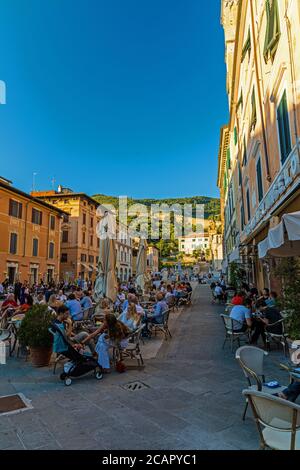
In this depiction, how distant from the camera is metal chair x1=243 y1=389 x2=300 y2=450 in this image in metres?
2.18

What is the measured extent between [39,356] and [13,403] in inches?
65.3

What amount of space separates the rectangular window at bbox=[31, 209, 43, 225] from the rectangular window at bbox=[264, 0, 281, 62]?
27.1 metres

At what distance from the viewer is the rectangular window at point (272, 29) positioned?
7836 mm

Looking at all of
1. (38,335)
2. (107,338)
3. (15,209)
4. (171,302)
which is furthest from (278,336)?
(15,209)

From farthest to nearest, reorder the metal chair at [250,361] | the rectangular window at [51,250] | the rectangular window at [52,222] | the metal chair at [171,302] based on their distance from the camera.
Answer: the rectangular window at [52,222] → the rectangular window at [51,250] → the metal chair at [171,302] → the metal chair at [250,361]

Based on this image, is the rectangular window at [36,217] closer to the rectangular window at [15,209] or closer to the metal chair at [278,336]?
the rectangular window at [15,209]

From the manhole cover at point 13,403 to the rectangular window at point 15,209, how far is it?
25.8 metres

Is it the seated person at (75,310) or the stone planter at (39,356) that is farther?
the seated person at (75,310)

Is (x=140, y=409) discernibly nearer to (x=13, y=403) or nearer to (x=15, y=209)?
(x=13, y=403)

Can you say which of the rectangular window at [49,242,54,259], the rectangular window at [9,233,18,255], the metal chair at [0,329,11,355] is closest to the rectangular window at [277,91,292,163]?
the metal chair at [0,329,11,355]

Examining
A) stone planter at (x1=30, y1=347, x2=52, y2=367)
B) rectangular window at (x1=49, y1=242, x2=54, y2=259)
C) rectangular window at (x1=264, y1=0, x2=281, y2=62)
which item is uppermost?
rectangular window at (x1=264, y1=0, x2=281, y2=62)

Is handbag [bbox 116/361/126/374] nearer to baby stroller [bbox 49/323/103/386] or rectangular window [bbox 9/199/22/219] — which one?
baby stroller [bbox 49/323/103/386]

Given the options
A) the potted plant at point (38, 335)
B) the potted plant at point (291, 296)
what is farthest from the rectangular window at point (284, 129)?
the potted plant at point (38, 335)

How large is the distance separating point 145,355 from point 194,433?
3402 millimetres
